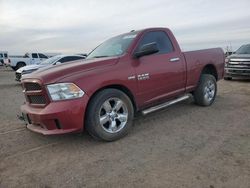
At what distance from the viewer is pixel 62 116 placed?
4199 mm

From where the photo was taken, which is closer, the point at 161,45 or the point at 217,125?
the point at 217,125

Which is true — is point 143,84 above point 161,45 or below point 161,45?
below

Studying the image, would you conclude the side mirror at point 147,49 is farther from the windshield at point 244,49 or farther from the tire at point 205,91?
the windshield at point 244,49

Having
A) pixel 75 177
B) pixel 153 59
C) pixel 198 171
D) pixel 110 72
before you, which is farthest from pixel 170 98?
pixel 75 177

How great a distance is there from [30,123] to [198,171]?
2802 mm

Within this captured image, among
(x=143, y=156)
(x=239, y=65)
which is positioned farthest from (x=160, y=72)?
(x=239, y=65)

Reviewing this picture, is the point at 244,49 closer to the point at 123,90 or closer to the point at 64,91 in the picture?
the point at 123,90

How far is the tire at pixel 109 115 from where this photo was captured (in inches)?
175

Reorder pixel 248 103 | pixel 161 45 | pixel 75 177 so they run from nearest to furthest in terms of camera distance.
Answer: pixel 75 177
pixel 161 45
pixel 248 103

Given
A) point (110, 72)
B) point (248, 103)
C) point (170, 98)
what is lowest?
point (248, 103)

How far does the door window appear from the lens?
221 inches

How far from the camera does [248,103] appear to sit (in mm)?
7293

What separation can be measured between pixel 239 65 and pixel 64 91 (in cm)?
968

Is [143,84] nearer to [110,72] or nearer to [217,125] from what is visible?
[110,72]
